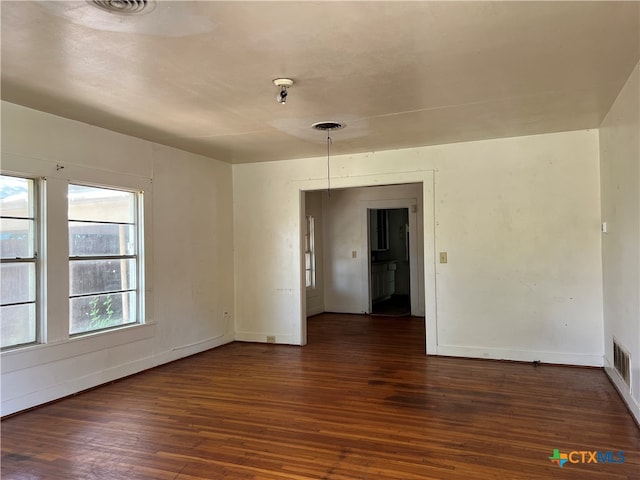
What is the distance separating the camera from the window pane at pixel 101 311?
13.2 feet

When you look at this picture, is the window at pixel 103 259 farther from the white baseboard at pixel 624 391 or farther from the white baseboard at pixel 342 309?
the white baseboard at pixel 342 309

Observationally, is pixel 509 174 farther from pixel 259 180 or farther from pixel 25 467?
pixel 25 467

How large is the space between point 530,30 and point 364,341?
14.7 feet

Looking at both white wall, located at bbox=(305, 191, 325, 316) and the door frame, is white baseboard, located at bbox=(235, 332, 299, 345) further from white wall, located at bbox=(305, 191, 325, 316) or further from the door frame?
the door frame

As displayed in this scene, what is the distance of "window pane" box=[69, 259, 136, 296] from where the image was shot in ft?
13.3

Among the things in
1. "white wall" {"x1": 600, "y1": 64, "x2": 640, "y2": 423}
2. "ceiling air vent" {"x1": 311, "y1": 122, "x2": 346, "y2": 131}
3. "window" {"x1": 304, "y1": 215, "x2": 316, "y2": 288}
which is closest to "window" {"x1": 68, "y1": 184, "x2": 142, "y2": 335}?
"ceiling air vent" {"x1": 311, "y1": 122, "x2": 346, "y2": 131}

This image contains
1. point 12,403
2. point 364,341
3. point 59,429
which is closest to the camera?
point 59,429

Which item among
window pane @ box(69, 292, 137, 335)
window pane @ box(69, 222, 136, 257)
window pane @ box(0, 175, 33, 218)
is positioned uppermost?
window pane @ box(0, 175, 33, 218)

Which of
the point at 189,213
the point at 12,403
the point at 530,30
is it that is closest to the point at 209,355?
the point at 189,213

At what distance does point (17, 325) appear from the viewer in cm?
355

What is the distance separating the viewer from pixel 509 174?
487 centimetres

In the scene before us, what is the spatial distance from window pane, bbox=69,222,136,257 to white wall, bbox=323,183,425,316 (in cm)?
471

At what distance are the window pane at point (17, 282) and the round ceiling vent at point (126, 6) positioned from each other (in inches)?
93.9

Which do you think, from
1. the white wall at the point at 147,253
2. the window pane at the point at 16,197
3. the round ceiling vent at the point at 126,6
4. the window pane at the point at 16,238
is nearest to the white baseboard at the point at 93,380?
the white wall at the point at 147,253
